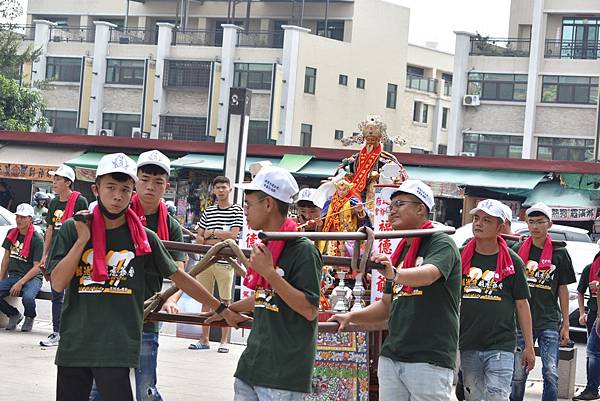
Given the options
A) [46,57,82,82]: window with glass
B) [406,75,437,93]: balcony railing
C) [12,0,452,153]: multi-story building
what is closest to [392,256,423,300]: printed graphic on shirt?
[12,0,452,153]: multi-story building

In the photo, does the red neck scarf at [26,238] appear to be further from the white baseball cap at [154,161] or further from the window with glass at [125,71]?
the window with glass at [125,71]

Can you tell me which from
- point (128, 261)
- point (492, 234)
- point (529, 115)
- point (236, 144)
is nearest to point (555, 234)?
point (236, 144)

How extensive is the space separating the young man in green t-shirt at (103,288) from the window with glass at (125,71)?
5552 cm

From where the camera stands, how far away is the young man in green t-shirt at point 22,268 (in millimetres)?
13875

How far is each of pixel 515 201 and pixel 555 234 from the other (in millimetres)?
12805

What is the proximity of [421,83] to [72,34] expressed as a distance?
60.1 feet

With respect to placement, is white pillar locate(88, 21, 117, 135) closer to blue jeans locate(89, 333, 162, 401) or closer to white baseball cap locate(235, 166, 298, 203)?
blue jeans locate(89, 333, 162, 401)


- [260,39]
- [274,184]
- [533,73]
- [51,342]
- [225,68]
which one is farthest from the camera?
[260,39]

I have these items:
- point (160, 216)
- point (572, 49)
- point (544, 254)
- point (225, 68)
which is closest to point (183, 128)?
point (225, 68)

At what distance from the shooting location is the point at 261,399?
550 centimetres

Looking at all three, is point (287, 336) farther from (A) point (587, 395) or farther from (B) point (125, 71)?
(B) point (125, 71)

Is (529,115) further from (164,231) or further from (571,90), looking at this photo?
(164,231)

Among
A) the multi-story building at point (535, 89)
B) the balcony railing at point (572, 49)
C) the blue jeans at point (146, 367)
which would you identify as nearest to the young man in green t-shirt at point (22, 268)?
the blue jeans at point (146, 367)

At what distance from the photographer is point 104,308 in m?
5.80
